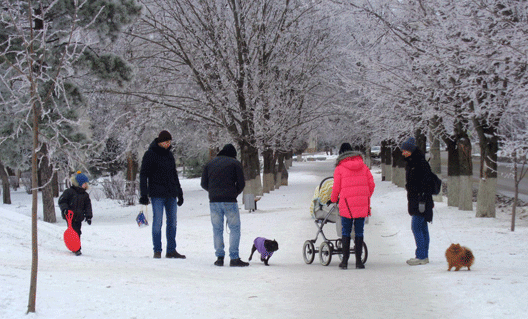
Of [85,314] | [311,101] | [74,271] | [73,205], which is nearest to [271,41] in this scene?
[311,101]

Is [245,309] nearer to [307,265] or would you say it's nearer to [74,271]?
[74,271]

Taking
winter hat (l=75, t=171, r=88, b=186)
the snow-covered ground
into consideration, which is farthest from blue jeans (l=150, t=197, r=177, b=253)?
winter hat (l=75, t=171, r=88, b=186)

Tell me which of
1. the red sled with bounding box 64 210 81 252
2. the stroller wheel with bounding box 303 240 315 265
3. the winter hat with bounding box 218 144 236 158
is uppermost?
the winter hat with bounding box 218 144 236 158

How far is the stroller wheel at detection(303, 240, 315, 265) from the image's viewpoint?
9062mm

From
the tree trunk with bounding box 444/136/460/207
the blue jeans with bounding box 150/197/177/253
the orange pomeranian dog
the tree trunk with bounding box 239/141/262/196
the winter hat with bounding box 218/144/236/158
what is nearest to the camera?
the orange pomeranian dog

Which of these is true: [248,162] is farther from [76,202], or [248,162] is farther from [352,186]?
[352,186]

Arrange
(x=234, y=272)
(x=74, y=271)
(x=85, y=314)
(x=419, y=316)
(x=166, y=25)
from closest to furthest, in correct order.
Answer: (x=85, y=314) < (x=419, y=316) < (x=74, y=271) < (x=234, y=272) < (x=166, y=25)

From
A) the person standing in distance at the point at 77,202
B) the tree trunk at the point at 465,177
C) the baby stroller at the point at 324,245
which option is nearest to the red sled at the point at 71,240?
the person standing in distance at the point at 77,202

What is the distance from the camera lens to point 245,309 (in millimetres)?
5590

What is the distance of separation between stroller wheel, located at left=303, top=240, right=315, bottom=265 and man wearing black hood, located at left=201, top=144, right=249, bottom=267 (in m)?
1.14

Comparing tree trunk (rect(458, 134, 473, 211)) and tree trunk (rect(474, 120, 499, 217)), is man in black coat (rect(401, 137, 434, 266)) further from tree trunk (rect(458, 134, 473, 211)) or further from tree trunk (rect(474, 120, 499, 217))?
tree trunk (rect(458, 134, 473, 211))

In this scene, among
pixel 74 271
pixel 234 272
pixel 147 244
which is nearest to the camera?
pixel 74 271

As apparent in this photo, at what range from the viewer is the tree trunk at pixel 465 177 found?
1589cm

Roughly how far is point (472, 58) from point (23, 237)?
7818 mm
